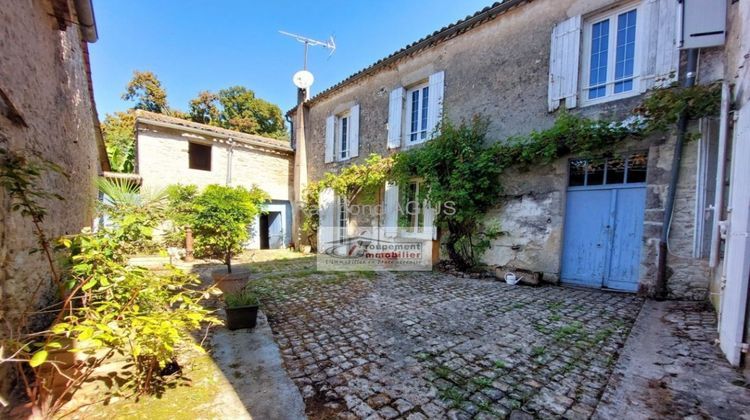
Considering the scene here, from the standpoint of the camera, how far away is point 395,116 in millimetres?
7875

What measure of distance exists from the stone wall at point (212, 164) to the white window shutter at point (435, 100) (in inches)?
258

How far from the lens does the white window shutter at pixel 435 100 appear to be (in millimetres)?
6941

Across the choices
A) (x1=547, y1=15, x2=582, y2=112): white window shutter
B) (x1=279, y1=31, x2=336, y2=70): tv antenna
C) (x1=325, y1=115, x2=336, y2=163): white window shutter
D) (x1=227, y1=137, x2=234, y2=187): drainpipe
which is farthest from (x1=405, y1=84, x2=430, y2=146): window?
(x1=227, y1=137, x2=234, y2=187): drainpipe

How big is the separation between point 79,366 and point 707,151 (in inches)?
270

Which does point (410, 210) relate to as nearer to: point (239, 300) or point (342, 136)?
point (342, 136)

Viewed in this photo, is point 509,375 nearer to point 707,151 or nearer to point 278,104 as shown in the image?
point 707,151

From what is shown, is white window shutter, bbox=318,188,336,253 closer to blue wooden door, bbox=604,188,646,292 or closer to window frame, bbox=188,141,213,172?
window frame, bbox=188,141,213,172

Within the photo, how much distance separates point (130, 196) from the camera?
711 centimetres

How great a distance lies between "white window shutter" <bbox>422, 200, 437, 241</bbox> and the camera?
690cm

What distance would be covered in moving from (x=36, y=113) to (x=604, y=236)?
7.25 m

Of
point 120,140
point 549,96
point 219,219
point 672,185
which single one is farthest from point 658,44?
point 120,140

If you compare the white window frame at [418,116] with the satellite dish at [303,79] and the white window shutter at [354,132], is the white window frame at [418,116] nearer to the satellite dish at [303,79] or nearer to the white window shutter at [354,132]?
the white window shutter at [354,132]

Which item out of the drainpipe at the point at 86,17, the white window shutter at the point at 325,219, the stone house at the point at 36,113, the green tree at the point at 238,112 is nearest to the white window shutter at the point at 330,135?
the white window shutter at the point at 325,219

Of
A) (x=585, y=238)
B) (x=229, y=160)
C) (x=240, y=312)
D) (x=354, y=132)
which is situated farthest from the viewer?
(x=229, y=160)
